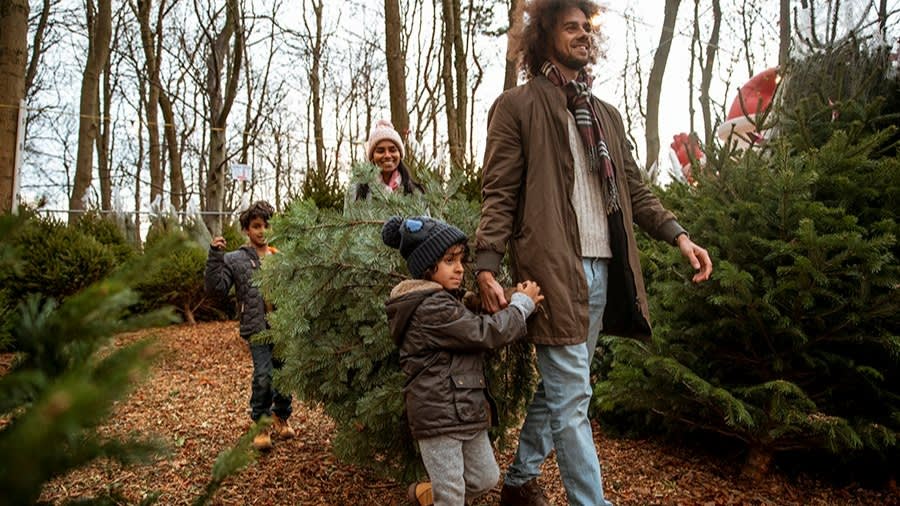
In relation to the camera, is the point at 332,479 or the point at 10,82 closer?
the point at 332,479

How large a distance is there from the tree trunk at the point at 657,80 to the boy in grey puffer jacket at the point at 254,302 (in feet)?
46.4

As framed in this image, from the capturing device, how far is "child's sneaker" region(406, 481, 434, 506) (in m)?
2.63

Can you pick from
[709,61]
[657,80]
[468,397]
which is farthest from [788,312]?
[709,61]

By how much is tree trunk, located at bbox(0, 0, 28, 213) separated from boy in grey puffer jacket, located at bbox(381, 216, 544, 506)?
5963 mm

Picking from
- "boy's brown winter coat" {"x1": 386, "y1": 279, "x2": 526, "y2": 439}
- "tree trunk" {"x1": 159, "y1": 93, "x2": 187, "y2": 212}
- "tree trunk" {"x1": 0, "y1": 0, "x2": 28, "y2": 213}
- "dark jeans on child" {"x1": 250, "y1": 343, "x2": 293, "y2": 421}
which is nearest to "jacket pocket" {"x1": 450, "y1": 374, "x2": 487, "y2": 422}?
"boy's brown winter coat" {"x1": 386, "y1": 279, "x2": 526, "y2": 439}

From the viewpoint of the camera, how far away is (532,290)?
2471mm

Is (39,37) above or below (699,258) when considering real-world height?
above

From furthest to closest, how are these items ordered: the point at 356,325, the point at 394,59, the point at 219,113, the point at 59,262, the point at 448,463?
the point at 219,113, the point at 394,59, the point at 59,262, the point at 356,325, the point at 448,463

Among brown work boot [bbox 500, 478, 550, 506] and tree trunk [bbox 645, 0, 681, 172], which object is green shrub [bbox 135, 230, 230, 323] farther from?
tree trunk [bbox 645, 0, 681, 172]

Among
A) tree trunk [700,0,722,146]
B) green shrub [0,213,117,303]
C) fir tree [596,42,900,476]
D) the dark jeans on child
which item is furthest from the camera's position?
tree trunk [700,0,722,146]

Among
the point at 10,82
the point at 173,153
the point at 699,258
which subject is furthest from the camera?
the point at 173,153

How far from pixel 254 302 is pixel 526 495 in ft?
7.89

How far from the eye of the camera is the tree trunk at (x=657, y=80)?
17.0m

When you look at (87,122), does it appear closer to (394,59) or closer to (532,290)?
(394,59)
